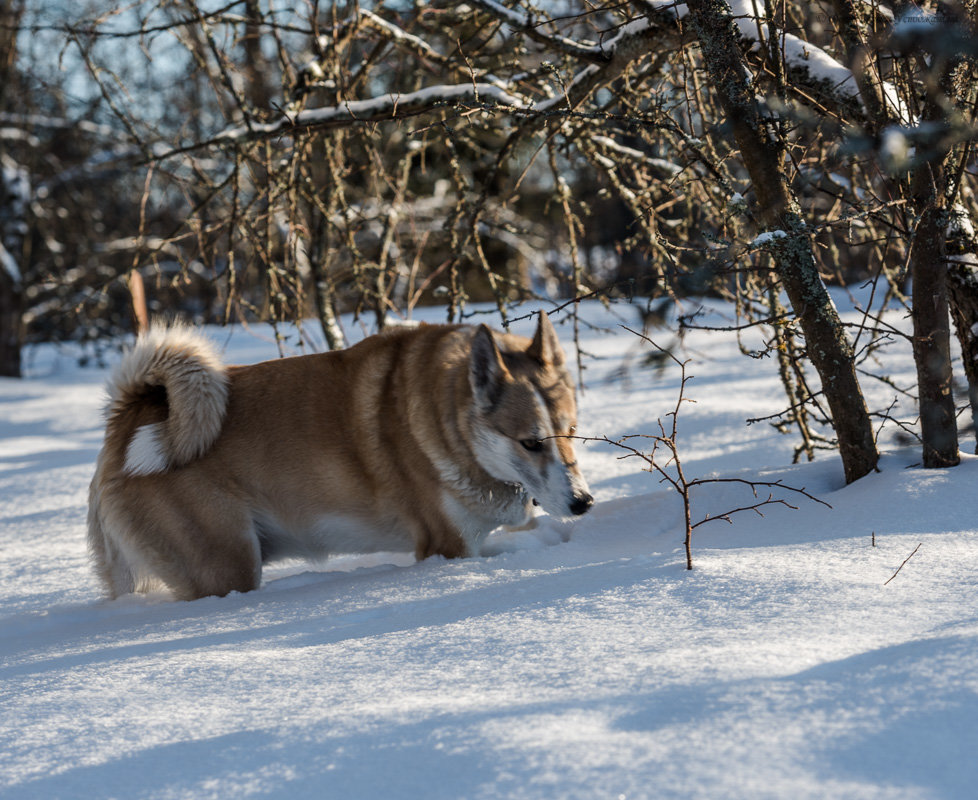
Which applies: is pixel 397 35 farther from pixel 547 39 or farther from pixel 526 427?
pixel 526 427

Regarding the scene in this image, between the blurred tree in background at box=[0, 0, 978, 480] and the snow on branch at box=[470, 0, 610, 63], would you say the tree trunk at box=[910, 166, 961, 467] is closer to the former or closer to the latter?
the blurred tree in background at box=[0, 0, 978, 480]

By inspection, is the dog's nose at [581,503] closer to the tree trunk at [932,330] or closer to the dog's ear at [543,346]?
the dog's ear at [543,346]

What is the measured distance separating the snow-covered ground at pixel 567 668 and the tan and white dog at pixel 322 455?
0.20 meters

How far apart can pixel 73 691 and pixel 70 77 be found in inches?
640

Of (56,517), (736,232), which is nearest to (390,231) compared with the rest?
(736,232)

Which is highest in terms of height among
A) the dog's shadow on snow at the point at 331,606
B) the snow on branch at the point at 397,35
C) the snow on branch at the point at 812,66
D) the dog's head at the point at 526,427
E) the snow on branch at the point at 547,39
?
the snow on branch at the point at 397,35

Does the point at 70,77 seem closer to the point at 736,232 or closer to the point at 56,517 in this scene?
the point at 56,517

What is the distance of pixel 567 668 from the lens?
1938mm

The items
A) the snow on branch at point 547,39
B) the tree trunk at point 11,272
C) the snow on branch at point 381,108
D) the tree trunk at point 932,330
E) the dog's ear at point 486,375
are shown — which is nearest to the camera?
the tree trunk at point 932,330

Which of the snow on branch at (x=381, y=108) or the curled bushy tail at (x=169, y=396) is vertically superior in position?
the snow on branch at (x=381, y=108)

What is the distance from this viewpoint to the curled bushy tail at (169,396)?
3477 millimetres

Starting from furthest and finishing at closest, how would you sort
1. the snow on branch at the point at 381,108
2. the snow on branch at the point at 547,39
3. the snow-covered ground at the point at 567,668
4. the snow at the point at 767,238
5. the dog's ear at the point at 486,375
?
the snow on branch at the point at 381,108, the snow on branch at the point at 547,39, the dog's ear at the point at 486,375, the snow at the point at 767,238, the snow-covered ground at the point at 567,668

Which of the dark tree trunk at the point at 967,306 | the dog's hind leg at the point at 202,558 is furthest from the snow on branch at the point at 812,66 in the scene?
the dog's hind leg at the point at 202,558

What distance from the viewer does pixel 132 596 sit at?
139 inches
